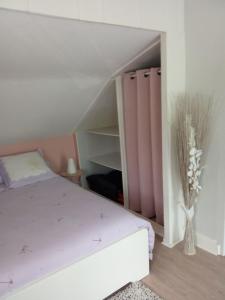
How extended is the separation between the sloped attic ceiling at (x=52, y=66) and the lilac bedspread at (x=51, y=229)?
0.85m

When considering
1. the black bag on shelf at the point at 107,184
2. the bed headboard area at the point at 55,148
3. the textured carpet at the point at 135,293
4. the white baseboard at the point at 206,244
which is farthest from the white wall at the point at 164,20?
the bed headboard area at the point at 55,148

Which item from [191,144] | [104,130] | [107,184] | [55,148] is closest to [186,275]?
[191,144]

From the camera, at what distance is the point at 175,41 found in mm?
1975

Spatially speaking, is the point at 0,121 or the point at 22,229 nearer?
the point at 22,229

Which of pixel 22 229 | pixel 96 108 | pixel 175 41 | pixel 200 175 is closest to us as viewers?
pixel 22 229

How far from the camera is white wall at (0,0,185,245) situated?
1.43 meters

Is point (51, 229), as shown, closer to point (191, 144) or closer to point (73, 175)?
point (191, 144)

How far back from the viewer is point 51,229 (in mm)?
1673

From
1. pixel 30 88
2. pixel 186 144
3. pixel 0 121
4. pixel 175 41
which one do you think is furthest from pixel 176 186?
pixel 0 121

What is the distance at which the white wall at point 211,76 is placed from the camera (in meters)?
1.82

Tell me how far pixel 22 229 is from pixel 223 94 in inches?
68.4

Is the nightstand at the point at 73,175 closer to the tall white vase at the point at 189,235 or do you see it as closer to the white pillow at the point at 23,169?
the white pillow at the point at 23,169

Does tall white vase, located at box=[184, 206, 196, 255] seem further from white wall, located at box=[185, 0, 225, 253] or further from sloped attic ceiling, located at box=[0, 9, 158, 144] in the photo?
sloped attic ceiling, located at box=[0, 9, 158, 144]

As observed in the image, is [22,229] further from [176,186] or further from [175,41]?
[175,41]
